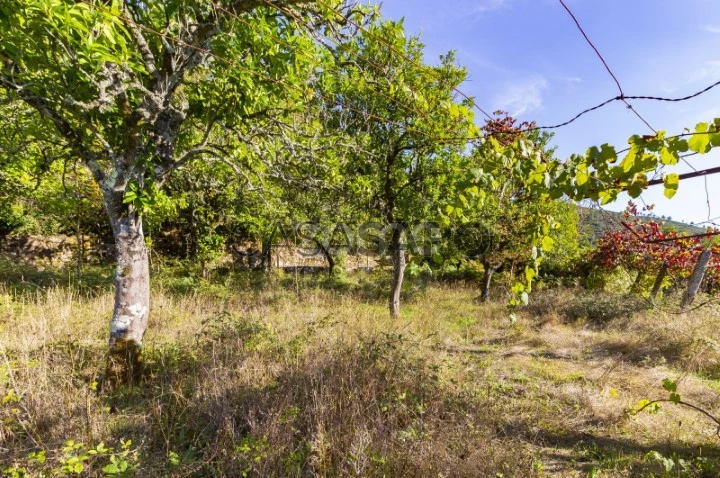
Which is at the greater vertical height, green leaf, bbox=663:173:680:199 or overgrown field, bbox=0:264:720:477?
green leaf, bbox=663:173:680:199

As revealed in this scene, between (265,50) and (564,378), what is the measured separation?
6588 millimetres

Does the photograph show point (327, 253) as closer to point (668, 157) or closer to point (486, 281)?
point (486, 281)

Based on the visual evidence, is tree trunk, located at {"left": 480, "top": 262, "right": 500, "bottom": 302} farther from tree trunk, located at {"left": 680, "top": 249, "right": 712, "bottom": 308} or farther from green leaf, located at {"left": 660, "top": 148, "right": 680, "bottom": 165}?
green leaf, located at {"left": 660, "top": 148, "right": 680, "bottom": 165}

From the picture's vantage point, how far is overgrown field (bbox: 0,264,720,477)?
2.38 m

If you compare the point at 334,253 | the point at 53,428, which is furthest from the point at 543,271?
the point at 53,428

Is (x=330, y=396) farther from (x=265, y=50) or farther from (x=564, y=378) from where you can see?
(x=564, y=378)

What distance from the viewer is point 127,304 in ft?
11.4

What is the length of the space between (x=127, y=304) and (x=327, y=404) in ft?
8.61

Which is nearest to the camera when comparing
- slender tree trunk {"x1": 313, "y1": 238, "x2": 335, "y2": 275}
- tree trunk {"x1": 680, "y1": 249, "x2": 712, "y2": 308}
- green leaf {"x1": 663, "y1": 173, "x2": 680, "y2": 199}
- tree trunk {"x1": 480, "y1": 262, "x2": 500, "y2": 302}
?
Answer: green leaf {"x1": 663, "y1": 173, "x2": 680, "y2": 199}

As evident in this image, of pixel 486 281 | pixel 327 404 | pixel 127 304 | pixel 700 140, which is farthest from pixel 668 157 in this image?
pixel 486 281

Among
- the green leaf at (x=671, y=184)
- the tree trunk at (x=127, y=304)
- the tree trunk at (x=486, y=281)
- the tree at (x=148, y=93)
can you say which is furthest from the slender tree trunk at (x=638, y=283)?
the tree trunk at (x=127, y=304)

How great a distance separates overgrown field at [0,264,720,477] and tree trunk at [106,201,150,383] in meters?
0.22

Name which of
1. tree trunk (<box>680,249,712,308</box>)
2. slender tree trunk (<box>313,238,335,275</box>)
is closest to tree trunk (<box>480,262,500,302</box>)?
tree trunk (<box>680,249,712,308</box>)

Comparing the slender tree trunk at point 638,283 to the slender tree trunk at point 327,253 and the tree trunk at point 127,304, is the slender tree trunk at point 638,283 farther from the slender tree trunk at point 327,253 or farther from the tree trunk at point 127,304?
the tree trunk at point 127,304
